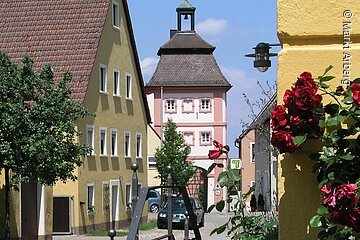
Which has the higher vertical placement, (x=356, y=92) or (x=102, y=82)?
(x=102, y=82)

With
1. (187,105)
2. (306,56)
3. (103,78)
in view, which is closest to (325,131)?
(306,56)

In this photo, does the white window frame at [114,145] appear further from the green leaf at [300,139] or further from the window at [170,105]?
the green leaf at [300,139]

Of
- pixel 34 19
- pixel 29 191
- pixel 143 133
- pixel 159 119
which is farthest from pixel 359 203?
pixel 159 119

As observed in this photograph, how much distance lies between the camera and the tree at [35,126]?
25.6 meters

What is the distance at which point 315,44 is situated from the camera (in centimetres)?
486

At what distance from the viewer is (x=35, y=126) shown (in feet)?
84.7

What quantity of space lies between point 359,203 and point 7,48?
110ft

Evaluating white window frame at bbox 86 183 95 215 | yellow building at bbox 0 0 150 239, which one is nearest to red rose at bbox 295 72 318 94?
yellow building at bbox 0 0 150 239

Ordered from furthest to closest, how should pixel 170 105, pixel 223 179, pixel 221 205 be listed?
pixel 170 105, pixel 221 205, pixel 223 179

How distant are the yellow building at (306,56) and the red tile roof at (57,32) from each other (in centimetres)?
2959

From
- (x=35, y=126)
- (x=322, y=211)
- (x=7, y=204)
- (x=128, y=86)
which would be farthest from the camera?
(x=128, y=86)

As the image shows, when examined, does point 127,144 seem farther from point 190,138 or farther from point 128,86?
point 190,138

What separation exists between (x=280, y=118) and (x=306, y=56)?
1.67ft

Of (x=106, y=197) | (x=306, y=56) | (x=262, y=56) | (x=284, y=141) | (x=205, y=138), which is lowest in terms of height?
(x=106, y=197)
